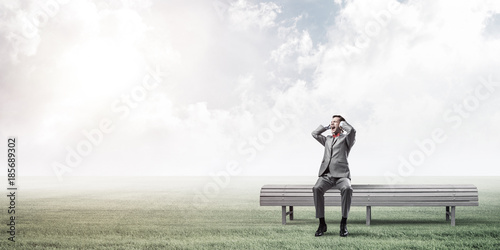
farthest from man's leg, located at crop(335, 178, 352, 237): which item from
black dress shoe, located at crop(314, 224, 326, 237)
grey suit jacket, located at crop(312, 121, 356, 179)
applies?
black dress shoe, located at crop(314, 224, 326, 237)

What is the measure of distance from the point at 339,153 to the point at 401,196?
1.49m

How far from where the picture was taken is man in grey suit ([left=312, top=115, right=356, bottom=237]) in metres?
7.84

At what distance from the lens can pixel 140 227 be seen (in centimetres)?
871

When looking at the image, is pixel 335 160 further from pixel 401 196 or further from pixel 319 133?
pixel 401 196

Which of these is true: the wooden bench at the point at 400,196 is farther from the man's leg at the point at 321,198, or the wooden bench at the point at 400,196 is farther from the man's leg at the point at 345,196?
the man's leg at the point at 345,196

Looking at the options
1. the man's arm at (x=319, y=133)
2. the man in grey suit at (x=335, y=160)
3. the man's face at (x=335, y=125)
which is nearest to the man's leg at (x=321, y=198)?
the man in grey suit at (x=335, y=160)

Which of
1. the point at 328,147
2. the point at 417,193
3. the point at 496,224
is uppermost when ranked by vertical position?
the point at 328,147

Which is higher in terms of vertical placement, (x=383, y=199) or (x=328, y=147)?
(x=328, y=147)

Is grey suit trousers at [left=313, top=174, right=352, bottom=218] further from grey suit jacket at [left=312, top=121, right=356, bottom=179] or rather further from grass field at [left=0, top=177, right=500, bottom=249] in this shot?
grass field at [left=0, top=177, right=500, bottom=249]

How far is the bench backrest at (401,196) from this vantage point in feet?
27.8

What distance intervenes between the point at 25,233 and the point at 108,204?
5137mm

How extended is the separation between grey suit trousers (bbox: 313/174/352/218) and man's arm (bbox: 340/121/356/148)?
628 mm

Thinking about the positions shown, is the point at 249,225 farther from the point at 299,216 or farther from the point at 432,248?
the point at 432,248

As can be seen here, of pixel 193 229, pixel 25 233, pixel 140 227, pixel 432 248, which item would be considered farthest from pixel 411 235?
pixel 25 233
